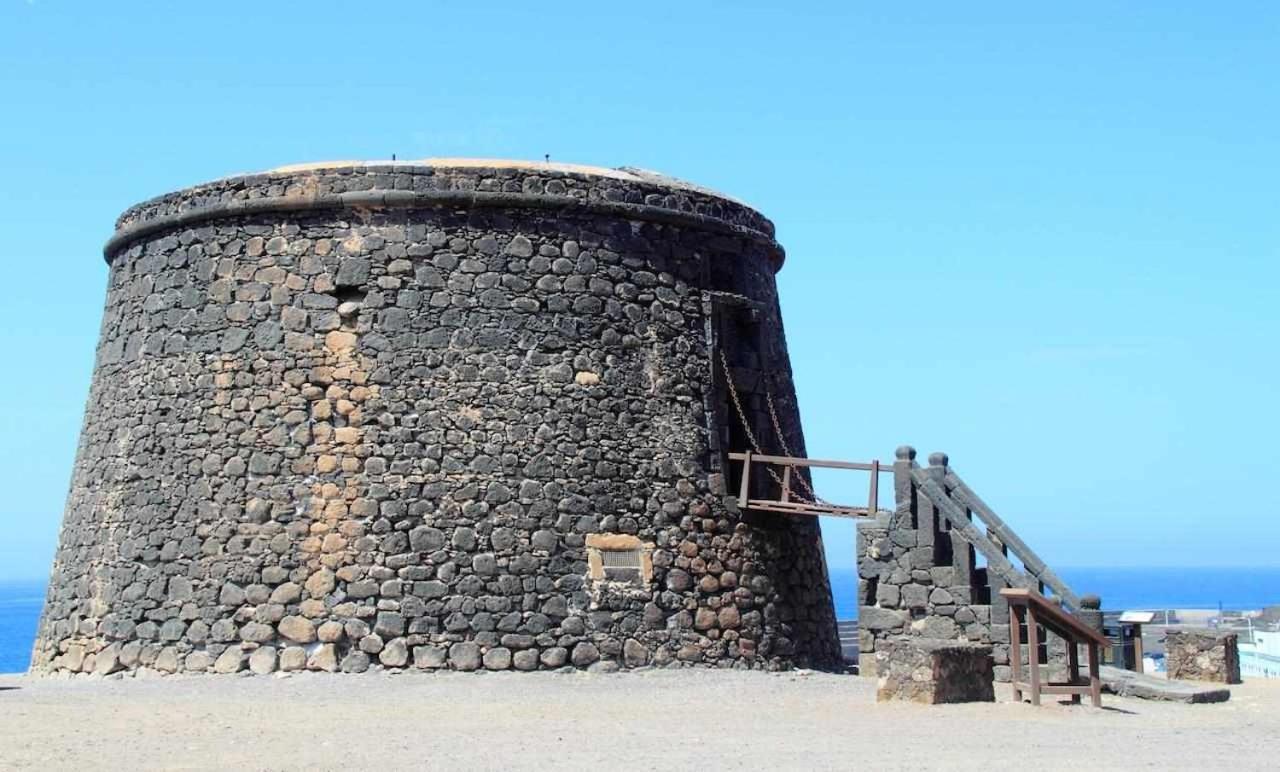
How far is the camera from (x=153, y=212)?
61.4 ft

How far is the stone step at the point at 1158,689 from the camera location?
16047 millimetres

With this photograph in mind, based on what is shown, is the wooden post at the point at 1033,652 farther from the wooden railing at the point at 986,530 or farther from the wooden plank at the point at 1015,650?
the wooden railing at the point at 986,530

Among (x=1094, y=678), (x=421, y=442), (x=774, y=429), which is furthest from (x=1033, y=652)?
(x=421, y=442)

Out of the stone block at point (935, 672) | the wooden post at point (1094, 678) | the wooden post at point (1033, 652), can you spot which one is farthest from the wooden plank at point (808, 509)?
the wooden post at point (1094, 678)

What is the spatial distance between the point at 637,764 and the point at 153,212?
9.79m

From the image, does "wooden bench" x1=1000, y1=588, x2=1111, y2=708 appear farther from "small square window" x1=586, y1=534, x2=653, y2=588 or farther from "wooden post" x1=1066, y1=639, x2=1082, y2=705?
"small square window" x1=586, y1=534, x2=653, y2=588

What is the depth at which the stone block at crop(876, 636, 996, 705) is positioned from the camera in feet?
48.8

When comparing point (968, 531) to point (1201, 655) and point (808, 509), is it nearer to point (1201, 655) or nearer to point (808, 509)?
point (808, 509)

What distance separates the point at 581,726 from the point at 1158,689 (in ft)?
19.0

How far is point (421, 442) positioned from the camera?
17.1 m

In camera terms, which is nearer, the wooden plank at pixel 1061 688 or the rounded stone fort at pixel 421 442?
the wooden plank at pixel 1061 688

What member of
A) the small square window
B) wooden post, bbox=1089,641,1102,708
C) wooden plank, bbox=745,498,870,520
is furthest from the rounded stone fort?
wooden post, bbox=1089,641,1102,708

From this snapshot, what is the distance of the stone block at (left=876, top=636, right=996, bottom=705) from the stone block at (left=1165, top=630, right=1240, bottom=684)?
3997 millimetres

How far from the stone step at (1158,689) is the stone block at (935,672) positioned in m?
1.67
